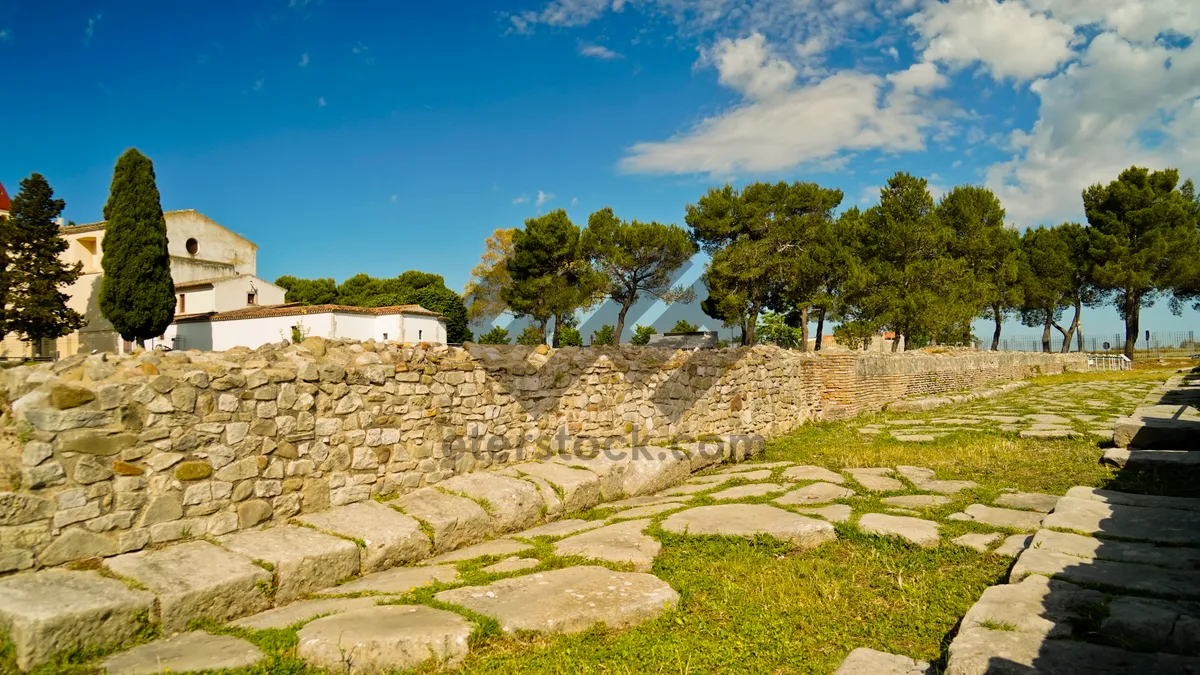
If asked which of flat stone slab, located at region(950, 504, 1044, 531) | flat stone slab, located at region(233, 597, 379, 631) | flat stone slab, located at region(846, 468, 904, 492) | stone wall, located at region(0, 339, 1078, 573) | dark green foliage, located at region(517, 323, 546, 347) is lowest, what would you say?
flat stone slab, located at region(233, 597, 379, 631)

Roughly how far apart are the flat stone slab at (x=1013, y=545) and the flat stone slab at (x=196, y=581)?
13.7 feet

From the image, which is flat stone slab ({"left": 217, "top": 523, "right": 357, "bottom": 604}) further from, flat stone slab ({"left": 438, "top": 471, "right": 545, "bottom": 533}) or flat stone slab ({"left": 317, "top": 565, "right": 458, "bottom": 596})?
flat stone slab ({"left": 438, "top": 471, "right": 545, "bottom": 533})

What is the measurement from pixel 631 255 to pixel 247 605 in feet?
122

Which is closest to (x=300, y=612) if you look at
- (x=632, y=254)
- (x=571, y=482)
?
(x=571, y=482)

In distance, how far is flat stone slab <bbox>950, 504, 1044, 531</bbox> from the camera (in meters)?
4.61

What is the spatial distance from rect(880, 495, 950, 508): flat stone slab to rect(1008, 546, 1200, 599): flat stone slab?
188 cm

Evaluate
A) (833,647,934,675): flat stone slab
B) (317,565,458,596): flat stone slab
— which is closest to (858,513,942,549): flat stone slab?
(833,647,934,675): flat stone slab

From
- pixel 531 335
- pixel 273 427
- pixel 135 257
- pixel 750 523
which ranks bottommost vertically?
pixel 750 523

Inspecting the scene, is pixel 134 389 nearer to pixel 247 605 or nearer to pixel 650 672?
pixel 247 605

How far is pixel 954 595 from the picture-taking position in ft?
11.6

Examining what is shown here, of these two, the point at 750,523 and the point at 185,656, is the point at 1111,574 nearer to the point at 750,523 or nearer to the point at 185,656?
the point at 750,523

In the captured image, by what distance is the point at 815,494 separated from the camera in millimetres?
5855

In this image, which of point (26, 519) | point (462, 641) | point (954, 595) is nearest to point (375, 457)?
point (26, 519)

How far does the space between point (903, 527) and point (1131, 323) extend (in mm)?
43455
